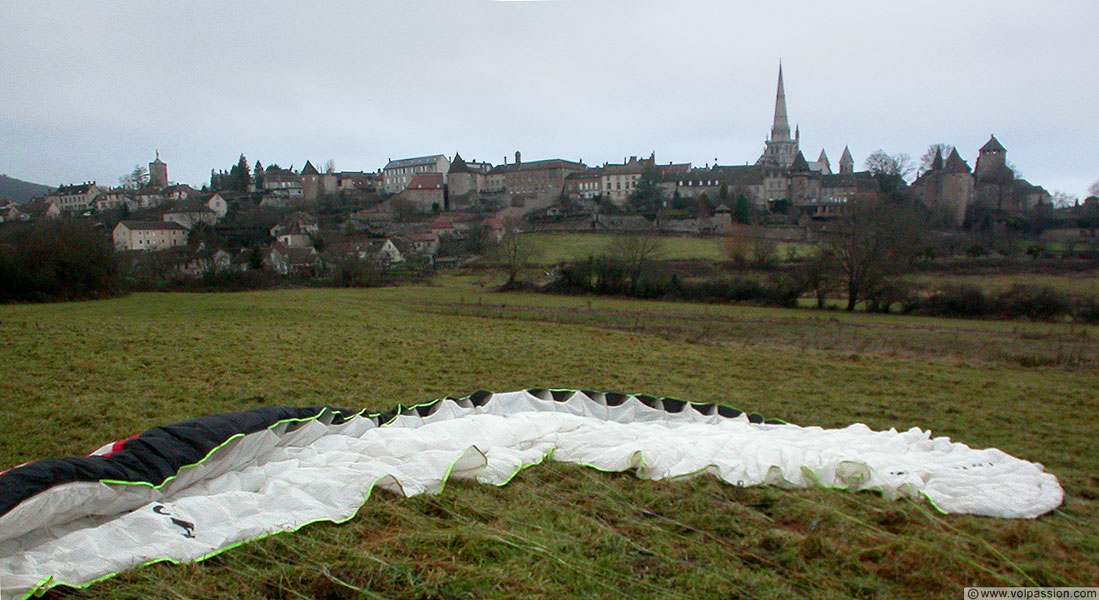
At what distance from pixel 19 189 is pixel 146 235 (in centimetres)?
10391

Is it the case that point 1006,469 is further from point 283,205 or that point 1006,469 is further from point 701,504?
point 283,205

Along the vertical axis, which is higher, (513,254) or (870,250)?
(870,250)

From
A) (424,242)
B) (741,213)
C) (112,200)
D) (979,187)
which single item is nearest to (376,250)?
(424,242)

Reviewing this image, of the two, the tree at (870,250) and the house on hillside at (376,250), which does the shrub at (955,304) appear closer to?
the tree at (870,250)

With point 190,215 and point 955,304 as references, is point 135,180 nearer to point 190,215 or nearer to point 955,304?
point 190,215

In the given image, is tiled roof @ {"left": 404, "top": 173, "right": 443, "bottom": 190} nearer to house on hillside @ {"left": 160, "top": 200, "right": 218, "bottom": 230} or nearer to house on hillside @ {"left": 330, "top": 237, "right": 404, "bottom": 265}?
house on hillside @ {"left": 160, "top": 200, "right": 218, "bottom": 230}

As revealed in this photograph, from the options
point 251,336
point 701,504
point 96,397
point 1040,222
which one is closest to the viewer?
point 701,504

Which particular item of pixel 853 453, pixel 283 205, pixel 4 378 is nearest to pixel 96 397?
pixel 4 378

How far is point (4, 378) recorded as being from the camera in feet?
34.2

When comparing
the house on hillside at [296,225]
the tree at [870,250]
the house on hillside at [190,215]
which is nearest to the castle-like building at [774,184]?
the house on hillside at [296,225]

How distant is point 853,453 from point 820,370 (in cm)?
871

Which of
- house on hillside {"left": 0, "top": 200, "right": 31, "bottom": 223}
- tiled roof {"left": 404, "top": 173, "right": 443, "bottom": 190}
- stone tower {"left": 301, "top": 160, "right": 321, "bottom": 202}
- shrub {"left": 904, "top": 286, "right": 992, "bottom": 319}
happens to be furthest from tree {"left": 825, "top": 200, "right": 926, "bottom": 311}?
stone tower {"left": 301, "top": 160, "right": 321, "bottom": 202}

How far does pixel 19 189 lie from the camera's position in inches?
5960

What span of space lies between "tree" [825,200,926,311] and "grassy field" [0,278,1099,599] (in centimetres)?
998
